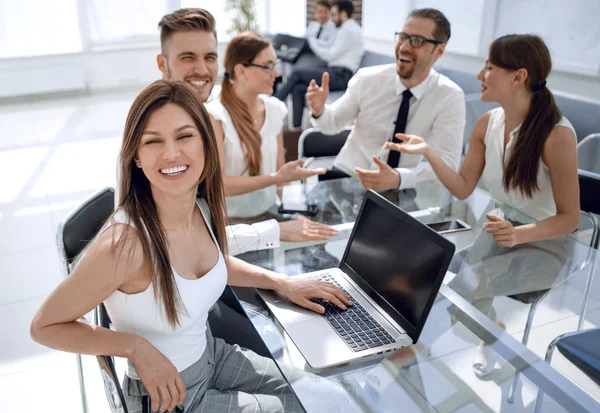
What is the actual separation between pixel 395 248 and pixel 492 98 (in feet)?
3.70

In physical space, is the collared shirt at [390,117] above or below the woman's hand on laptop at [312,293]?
above

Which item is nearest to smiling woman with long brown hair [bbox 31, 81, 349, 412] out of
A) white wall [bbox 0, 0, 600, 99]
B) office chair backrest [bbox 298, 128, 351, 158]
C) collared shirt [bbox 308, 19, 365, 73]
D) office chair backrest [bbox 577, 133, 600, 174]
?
office chair backrest [bbox 298, 128, 351, 158]

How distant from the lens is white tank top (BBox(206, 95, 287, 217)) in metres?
2.30

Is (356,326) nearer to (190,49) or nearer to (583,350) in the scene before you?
(583,350)

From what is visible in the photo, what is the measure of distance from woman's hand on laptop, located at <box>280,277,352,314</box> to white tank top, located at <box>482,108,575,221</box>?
1.13 meters

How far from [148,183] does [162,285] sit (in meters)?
0.29

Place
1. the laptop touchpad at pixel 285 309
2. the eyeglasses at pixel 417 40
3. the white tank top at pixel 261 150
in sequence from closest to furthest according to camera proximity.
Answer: the laptop touchpad at pixel 285 309
the white tank top at pixel 261 150
the eyeglasses at pixel 417 40

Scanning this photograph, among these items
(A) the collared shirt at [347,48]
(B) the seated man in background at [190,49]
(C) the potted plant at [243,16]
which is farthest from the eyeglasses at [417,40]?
(C) the potted plant at [243,16]

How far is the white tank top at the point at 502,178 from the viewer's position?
2.17 m

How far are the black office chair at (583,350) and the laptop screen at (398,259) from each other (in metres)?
0.67

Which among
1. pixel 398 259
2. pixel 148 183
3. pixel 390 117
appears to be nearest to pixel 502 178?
pixel 390 117

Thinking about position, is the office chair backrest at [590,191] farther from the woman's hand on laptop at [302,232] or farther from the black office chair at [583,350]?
the woman's hand on laptop at [302,232]

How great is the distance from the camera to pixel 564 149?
2027mm

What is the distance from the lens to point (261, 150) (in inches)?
107
